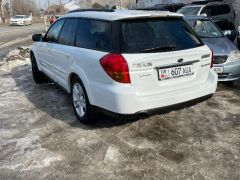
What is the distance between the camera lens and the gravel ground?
12.3 ft

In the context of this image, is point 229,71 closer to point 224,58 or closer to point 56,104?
point 224,58

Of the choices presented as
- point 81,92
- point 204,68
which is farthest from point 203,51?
point 81,92

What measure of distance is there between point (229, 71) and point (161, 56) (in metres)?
2.95

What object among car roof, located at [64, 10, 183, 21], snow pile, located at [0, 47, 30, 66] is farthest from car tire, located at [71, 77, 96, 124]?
snow pile, located at [0, 47, 30, 66]

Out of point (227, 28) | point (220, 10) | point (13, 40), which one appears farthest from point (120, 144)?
→ point (13, 40)

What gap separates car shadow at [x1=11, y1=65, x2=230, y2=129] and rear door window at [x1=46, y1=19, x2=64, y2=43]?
114 cm

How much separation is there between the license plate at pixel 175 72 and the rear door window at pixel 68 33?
1.76m

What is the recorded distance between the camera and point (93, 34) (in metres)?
4.73

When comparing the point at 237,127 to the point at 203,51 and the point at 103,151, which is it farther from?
the point at 103,151

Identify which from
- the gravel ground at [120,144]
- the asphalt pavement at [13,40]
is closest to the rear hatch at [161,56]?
the gravel ground at [120,144]

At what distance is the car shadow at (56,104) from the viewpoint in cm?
471

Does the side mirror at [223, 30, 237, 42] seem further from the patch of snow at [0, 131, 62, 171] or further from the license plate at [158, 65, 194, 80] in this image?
the patch of snow at [0, 131, 62, 171]

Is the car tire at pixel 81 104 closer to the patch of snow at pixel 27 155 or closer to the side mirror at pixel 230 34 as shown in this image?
the patch of snow at pixel 27 155

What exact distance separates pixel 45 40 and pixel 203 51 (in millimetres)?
3484
